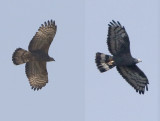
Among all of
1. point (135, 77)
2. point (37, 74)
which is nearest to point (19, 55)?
point (37, 74)

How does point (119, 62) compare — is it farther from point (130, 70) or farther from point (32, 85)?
point (32, 85)

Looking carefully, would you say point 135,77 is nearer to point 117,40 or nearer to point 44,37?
point 117,40

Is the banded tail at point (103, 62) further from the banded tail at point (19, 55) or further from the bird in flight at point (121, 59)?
the banded tail at point (19, 55)

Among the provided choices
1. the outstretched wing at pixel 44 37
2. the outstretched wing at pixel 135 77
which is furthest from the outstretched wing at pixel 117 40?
the outstretched wing at pixel 44 37

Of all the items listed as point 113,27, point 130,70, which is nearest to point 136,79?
point 130,70

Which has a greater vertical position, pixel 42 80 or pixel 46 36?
pixel 46 36

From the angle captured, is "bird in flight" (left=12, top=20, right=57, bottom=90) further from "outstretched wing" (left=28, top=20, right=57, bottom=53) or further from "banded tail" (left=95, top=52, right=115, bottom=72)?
"banded tail" (left=95, top=52, right=115, bottom=72)
